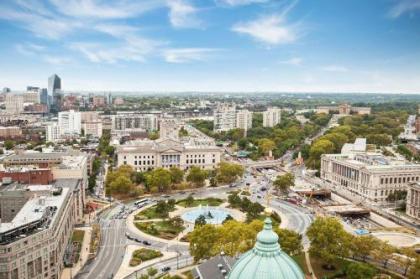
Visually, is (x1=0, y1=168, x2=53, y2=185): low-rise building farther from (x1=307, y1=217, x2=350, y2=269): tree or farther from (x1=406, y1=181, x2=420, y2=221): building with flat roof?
(x1=406, y1=181, x2=420, y2=221): building with flat roof

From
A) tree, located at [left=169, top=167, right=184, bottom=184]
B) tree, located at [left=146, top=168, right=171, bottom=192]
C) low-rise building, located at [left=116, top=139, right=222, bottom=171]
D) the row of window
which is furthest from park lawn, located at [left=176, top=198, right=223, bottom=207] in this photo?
the row of window

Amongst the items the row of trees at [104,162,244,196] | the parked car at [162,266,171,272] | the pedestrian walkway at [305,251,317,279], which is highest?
the row of trees at [104,162,244,196]

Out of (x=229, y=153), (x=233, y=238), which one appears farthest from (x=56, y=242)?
(x=229, y=153)

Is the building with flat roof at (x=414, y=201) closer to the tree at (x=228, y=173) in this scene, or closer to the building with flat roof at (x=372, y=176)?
the building with flat roof at (x=372, y=176)

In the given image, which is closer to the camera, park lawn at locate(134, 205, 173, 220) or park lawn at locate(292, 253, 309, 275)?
park lawn at locate(292, 253, 309, 275)

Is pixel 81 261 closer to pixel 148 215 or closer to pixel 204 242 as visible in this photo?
pixel 204 242

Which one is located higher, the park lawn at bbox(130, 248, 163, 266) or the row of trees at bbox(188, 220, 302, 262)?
the row of trees at bbox(188, 220, 302, 262)

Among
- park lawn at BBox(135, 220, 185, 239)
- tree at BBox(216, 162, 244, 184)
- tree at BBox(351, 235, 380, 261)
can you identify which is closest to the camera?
tree at BBox(351, 235, 380, 261)
